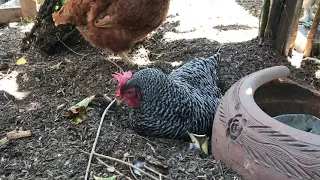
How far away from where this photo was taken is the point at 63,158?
2086mm

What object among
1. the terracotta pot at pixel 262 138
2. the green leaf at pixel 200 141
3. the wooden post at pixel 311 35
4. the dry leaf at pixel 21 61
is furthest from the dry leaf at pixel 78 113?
the wooden post at pixel 311 35

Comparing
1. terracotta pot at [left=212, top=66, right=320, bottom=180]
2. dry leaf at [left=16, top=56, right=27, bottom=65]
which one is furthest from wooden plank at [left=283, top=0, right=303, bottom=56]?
dry leaf at [left=16, top=56, right=27, bottom=65]

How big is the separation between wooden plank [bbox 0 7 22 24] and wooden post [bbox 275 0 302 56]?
11.9 feet

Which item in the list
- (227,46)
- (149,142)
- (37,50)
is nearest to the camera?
(149,142)

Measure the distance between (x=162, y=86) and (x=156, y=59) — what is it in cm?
137

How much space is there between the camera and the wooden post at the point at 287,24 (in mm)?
3205

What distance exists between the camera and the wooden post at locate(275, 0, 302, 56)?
321 centimetres

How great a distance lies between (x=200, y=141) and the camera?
230cm

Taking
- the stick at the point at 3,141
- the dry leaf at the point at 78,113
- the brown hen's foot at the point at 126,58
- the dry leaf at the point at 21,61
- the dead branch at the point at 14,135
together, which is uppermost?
the dry leaf at the point at 78,113

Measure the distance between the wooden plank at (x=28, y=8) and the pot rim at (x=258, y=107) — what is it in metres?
3.96

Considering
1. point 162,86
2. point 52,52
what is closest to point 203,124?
point 162,86

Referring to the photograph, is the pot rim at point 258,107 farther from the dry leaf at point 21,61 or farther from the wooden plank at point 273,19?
the dry leaf at point 21,61

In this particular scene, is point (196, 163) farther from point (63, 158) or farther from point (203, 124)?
point (63, 158)

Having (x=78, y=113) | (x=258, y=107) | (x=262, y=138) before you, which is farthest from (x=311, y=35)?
(x=78, y=113)
